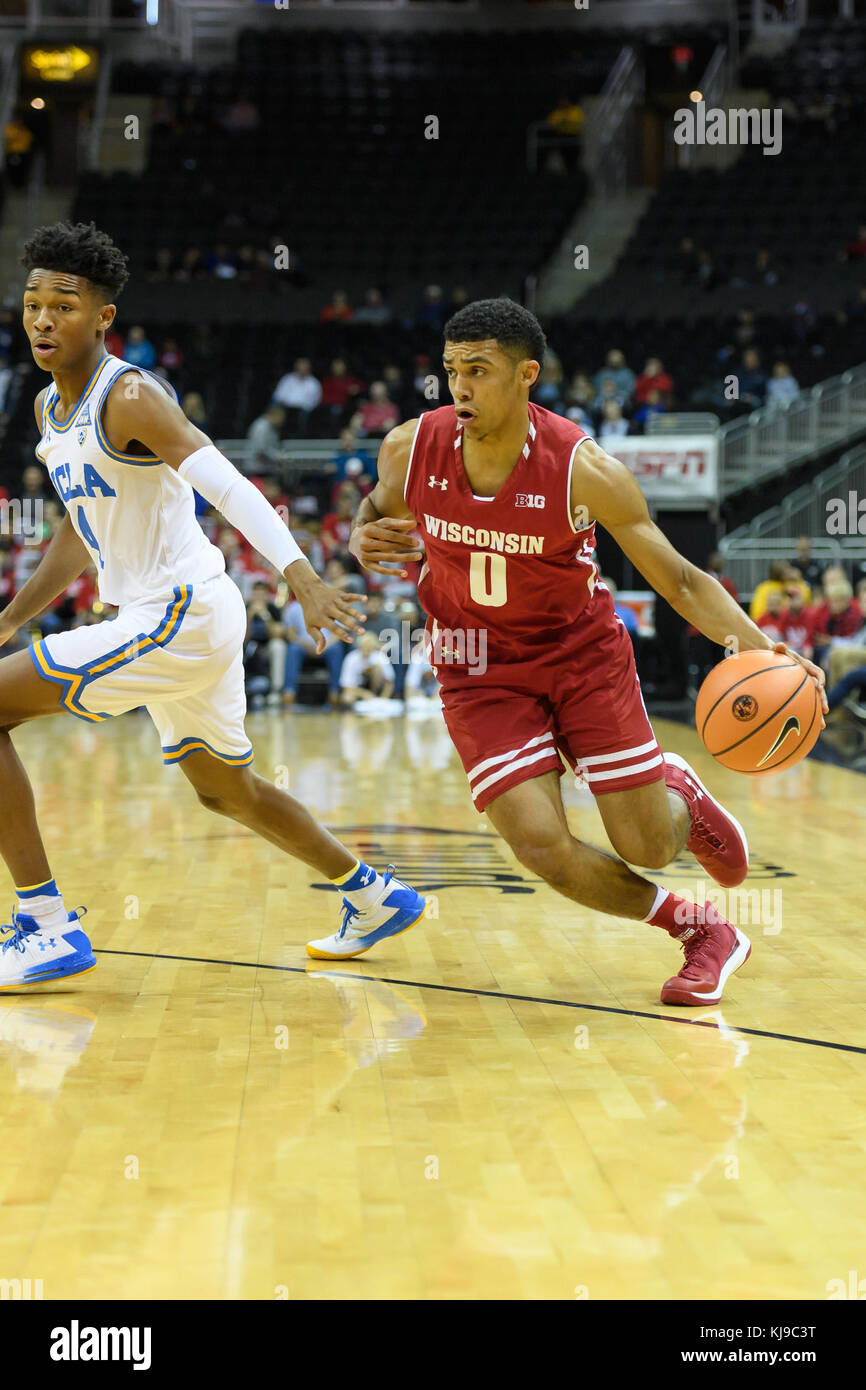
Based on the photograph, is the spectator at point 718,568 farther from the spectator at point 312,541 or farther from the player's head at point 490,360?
the player's head at point 490,360

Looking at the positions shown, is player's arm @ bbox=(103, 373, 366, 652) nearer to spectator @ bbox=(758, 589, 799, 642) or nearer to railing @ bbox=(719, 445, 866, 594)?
spectator @ bbox=(758, 589, 799, 642)

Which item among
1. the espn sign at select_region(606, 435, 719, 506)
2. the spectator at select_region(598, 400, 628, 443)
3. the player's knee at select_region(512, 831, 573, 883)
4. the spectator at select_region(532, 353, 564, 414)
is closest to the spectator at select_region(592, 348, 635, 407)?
the spectator at select_region(532, 353, 564, 414)

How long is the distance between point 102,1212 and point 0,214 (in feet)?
66.5

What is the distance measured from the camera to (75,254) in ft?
12.3

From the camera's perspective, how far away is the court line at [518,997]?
338cm

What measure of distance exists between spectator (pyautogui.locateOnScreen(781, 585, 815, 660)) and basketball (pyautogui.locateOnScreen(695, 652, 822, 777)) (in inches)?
325

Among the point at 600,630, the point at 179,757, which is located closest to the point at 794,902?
the point at 600,630

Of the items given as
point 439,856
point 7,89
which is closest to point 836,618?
point 439,856

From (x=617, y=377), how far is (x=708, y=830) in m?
12.4

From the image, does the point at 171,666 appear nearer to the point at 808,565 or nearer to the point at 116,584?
the point at 116,584

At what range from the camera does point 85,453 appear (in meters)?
3.71
